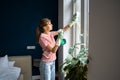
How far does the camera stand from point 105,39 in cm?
181

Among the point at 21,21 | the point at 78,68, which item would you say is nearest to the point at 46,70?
the point at 78,68

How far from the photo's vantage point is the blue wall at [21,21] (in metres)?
4.45

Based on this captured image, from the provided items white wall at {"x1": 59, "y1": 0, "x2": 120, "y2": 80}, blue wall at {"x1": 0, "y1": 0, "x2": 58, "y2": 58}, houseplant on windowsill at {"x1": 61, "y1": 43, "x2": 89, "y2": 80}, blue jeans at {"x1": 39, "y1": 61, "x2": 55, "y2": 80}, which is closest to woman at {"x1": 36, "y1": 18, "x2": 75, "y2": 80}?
blue jeans at {"x1": 39, "y1": 61, "x2": 55, "y2": 80}

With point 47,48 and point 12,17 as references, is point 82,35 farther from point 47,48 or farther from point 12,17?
point 12,17

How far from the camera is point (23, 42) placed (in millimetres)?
4570

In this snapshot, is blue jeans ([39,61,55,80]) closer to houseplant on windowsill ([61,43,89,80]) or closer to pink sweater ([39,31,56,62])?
pink sweater ([39,31,56,62])

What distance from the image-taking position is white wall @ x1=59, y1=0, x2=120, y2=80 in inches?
68.5

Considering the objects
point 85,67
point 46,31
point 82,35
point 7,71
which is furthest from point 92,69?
point 7,71

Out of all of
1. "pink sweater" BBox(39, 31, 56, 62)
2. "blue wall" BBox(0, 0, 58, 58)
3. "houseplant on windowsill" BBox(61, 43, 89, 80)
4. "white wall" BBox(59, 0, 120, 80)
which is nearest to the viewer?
"white wall" BBox(59, 0, 120, 80)

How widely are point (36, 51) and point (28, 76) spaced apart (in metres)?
0.59

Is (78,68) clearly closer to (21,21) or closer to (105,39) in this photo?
(105,39)

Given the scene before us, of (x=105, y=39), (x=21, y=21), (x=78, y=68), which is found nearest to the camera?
(x=105, y=39)

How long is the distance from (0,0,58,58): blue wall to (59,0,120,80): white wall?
2788 mm

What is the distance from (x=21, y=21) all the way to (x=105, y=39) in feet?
9.91
